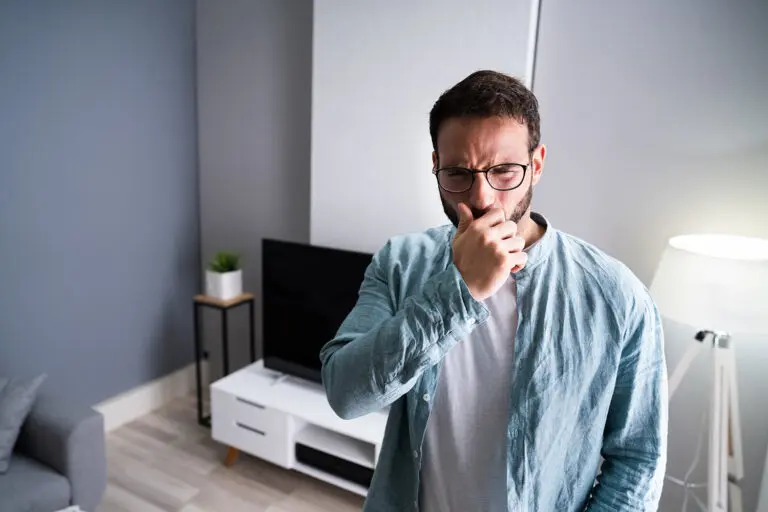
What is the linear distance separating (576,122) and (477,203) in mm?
1442

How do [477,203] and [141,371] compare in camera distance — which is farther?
[141,371]

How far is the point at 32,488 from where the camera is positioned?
6.11 ft

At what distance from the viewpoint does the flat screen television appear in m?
2.38

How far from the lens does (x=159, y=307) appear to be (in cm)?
309

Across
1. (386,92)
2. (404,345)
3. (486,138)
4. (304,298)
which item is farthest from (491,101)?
(304,298)

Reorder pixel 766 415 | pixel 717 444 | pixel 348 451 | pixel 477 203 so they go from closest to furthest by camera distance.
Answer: pixel 477 203 < pixel 717 444 < pixel 766 415 < pixel 348 451

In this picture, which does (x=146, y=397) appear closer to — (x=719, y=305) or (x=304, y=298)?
(x=304, y=298)

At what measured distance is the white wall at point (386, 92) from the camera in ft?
6.63

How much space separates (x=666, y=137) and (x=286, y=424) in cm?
204

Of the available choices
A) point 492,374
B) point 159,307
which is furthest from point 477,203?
point 159,307

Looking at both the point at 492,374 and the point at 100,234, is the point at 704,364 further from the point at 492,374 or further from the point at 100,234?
the point at 100,234

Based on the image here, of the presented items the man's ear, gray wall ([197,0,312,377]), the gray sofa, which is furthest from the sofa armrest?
the man's ear

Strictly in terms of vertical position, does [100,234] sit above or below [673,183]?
below

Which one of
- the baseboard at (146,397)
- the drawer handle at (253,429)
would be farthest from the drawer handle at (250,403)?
the baseboard at (146,397)
